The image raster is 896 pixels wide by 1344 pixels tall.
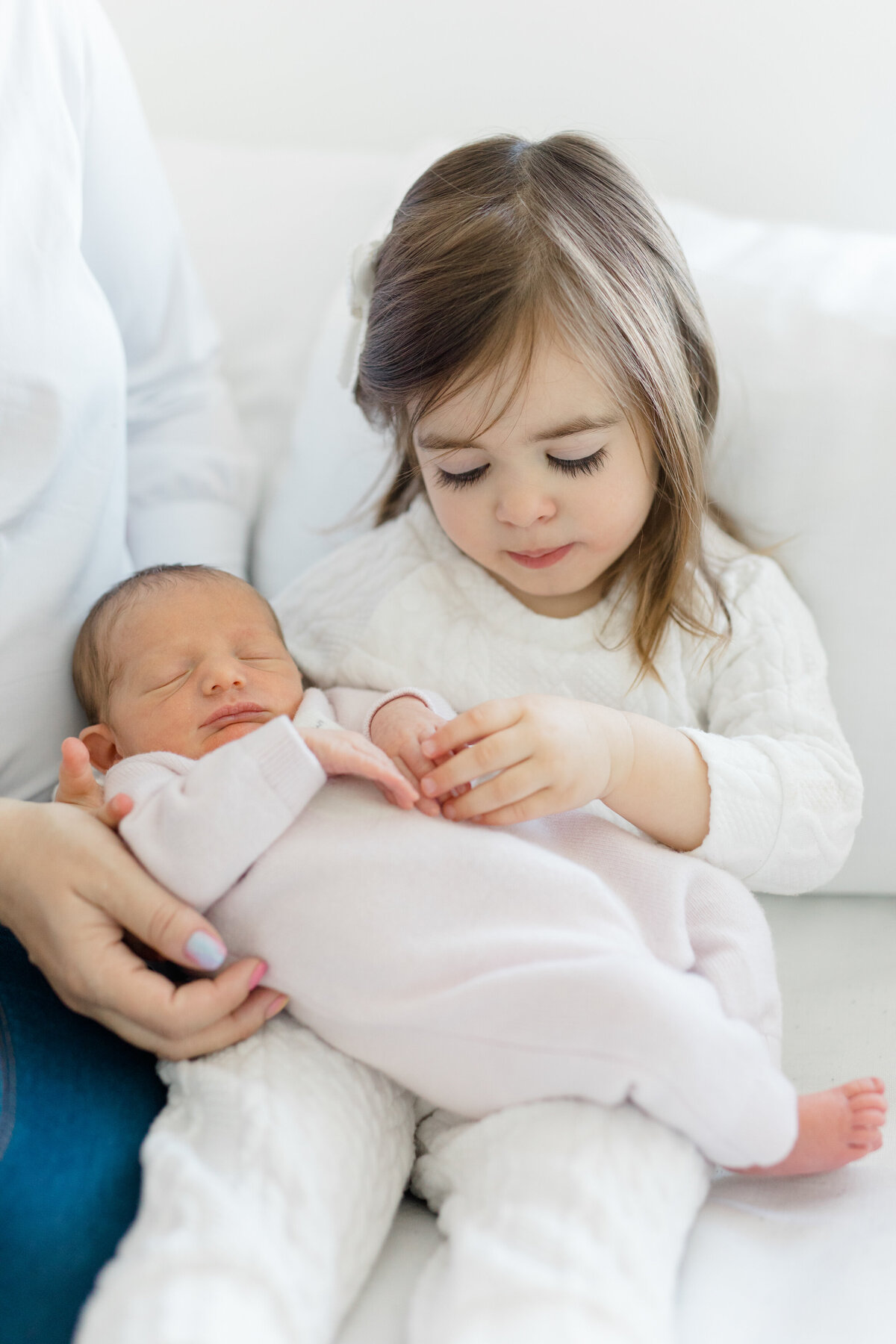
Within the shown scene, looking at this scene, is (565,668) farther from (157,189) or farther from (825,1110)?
(157,189)

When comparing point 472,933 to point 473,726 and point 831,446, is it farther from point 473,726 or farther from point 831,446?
point 831,446

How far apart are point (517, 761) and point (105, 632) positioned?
1.39 ft

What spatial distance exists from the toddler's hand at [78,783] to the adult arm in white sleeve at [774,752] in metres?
0.52

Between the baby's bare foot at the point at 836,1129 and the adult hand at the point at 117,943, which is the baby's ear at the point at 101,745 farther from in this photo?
the baby's bare foot at the point at 836,1129

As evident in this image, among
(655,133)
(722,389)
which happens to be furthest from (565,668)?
(655,133)

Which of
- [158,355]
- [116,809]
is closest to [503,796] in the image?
[116,809]

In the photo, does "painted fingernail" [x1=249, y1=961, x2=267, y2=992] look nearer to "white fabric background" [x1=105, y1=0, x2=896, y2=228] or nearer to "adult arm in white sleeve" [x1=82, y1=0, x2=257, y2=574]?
"adult arm in white sleeve" [x1=82, y1=0, x2=257, y2=574]

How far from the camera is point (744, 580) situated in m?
1.07

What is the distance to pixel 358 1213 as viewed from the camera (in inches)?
28.9

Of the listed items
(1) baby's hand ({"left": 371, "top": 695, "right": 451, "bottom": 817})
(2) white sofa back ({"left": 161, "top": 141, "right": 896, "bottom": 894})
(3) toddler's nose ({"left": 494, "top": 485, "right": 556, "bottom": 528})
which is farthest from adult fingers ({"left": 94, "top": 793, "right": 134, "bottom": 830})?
(2) white sofa back ({"left": 161, "top": 141, "right": 896, "bottom": 894})

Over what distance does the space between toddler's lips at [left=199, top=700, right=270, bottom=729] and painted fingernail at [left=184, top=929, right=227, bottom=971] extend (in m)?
0.23

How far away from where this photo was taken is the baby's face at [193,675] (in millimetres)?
955

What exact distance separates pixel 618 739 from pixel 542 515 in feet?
0.68

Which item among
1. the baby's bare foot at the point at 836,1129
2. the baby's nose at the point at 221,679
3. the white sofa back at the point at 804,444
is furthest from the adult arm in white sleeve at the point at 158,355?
the baby's bare foot at the point at 836,1129
